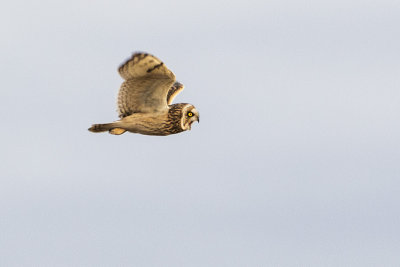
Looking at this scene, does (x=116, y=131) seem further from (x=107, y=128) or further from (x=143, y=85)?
(x=143, y=85)

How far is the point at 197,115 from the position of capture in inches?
736

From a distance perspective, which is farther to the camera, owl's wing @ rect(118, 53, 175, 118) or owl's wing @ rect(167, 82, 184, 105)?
owl's wing @ rect(167, 82, 184, 105)

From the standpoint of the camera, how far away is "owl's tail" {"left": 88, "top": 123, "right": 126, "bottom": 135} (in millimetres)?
18453

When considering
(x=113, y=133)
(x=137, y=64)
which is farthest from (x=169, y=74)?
(x=113, y=133)

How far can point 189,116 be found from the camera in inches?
734

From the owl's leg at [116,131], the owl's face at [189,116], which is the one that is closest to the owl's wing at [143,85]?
the owl's leg at [116,131]

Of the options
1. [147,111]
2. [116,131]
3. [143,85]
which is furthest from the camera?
[116,131]

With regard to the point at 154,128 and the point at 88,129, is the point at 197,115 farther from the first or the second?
the point at 88,129

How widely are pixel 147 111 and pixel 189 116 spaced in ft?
2.91

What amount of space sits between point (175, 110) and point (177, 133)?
496 millimetres

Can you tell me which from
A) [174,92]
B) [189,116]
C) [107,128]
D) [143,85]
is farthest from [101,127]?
[174,92]

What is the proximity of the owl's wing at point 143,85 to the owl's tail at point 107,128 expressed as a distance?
0.30 m

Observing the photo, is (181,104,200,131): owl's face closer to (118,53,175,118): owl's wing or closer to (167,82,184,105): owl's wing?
(118,53,175,118): owl's wing

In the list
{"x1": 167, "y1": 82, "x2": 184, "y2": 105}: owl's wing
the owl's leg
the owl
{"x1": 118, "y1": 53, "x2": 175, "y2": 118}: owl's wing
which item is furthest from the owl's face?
the owl's leg
